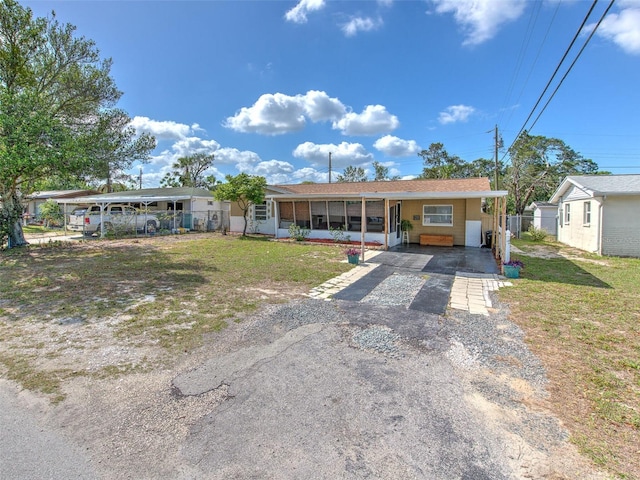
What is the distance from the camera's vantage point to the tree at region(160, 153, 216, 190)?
40094 mm

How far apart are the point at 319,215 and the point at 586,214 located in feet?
39.1

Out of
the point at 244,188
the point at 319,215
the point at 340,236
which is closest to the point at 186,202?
the point at 244,188

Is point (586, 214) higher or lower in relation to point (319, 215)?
lower

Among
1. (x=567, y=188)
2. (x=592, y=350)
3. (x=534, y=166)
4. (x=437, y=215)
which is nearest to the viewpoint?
(x=592, y=350)

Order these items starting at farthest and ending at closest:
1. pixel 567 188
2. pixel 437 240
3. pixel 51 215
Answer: pixel 51 215 < pixel 567 188 < pixel 437 240

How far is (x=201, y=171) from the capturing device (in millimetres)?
41156

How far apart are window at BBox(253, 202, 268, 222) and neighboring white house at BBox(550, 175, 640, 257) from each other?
15.7m

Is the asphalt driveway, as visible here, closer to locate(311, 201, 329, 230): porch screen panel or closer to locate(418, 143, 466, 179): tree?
locate(311, 201, 329, 230): porch screen panel

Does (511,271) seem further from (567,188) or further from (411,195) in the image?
(567,188)

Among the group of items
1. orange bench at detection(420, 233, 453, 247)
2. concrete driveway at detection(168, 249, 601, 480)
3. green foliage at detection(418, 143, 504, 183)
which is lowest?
concrete driveway at detection(168, 249, 601, 480)

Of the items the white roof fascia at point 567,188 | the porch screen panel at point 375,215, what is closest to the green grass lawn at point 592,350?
the white roof fascia at point 567,188

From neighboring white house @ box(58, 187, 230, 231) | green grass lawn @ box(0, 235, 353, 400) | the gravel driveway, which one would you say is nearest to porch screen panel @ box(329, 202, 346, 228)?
green grass lawn @ box(0, 235, 353, 400)

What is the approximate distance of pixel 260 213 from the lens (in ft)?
63.3

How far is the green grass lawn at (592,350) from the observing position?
94.6 inches
